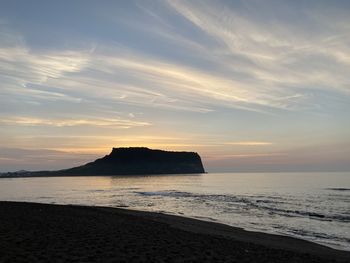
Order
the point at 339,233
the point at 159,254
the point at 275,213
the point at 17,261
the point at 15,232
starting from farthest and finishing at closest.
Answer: the point at 275,213
the point at 339,233
the point at 15,232
the point at 159,254
the point at 17,261

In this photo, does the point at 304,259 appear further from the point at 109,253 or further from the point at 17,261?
the point at 17,261

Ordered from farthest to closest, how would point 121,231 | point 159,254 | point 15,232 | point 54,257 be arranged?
point 121,231, point 15,232, point 159,254, point 54,257

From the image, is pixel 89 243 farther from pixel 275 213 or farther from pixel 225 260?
pixel 275 213

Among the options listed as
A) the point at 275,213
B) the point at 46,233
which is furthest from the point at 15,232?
the point at 275,213

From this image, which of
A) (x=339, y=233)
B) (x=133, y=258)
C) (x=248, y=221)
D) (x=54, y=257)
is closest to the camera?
(x=54, y=257)

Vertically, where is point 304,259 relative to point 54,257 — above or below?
below

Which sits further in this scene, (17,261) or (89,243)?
(89,243)

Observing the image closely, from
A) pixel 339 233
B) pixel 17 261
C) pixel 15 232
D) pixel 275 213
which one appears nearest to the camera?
pixel 17 261

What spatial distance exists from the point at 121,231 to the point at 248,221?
16.3m

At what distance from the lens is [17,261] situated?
10516 mm

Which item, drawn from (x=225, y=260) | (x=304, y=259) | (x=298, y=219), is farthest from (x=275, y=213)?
(x=225, y=260)

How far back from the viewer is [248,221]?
31891 mm

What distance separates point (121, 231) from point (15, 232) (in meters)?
4.98

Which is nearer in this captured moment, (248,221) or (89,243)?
(89,243)
